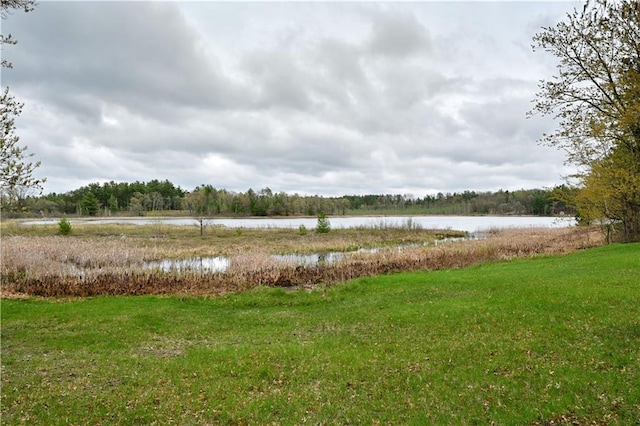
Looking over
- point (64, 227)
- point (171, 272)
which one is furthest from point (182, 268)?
point (64, 227)

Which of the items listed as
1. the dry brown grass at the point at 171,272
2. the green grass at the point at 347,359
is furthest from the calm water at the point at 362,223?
the green grass at the point at 347,359

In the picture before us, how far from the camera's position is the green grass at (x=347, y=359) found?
720 cm

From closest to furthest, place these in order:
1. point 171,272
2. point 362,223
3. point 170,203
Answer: point 171,272 → point 362,223 → point 170,203

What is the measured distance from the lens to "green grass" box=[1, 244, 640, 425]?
23.6ft

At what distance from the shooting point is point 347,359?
10.0 m

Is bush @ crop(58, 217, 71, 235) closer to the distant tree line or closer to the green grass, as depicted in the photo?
the green grass

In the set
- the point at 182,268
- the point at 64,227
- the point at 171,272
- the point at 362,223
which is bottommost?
the point at 182,268

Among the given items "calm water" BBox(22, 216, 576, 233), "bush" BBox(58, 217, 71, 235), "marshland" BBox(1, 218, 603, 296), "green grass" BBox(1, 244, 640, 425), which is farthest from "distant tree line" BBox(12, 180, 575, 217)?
"green grass" BBox(1, 244, 640, 425)

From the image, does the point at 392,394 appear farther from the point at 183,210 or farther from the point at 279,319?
the point at 183,210

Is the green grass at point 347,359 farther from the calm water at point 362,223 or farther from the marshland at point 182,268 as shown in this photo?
the calm water at point 362,223

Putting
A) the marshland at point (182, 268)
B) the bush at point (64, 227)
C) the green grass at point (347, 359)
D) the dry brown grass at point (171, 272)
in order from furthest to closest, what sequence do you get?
1. the bush at point (64, 227)
2. the marshland at point (182, 268)
3. the dry brown grass at point (171, 272)
4. the green grass at point (347, 359)

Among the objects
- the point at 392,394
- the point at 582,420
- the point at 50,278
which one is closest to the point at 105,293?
the point at 50,278

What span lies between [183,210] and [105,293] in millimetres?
140743

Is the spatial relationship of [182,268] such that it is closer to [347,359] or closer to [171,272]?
[171,272]
